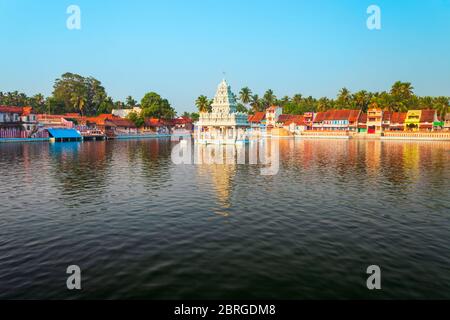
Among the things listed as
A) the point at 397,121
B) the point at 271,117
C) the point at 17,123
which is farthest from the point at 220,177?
the point at 271,117

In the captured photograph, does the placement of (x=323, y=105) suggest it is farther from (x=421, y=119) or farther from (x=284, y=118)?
(x=421, y=119)

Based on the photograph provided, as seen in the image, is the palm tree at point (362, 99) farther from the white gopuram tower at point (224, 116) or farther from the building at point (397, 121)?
the white gopuram tower at point (224, 116)

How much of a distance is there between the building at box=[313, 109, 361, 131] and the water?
9273cm

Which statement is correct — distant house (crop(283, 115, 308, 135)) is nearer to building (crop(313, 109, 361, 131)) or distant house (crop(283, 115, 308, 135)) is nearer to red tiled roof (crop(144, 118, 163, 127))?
building (crop(313, 109, 361, 131))

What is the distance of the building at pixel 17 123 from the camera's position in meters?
87.5

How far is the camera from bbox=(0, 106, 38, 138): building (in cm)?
8750

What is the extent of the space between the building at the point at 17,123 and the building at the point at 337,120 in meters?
94.6

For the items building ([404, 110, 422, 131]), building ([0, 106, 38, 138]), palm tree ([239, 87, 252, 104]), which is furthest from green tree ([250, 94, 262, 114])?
building ([0, 106, 38, 138])

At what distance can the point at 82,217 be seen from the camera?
57.0 feet

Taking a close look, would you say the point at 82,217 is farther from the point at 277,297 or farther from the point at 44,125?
the point at 44,125

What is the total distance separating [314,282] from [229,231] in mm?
5524

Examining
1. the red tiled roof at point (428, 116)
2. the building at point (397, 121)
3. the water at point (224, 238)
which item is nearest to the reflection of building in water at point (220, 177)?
the water at point (224, 238)

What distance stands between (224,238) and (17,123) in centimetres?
9683
